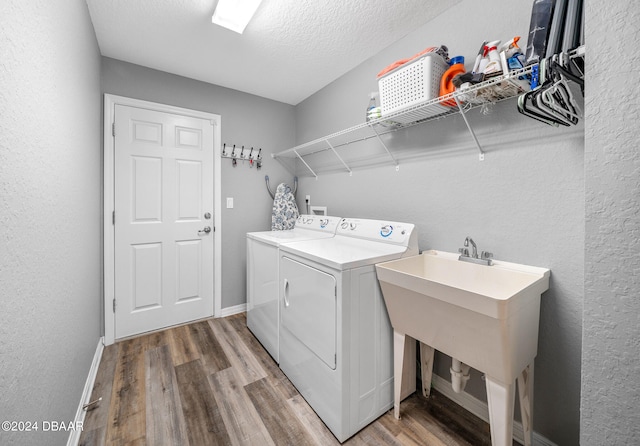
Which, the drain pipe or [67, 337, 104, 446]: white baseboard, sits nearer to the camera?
[67, 337, 104, 446]: white baseboard

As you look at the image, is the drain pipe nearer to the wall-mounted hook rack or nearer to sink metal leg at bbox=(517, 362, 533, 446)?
sink metal leg at bbox=(517, 362, 533, 446)

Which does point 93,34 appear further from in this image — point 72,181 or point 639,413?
point 639,413

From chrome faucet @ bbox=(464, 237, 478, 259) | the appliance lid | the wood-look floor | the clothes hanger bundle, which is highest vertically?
the clothes hanger bundle

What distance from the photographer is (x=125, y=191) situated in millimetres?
2365

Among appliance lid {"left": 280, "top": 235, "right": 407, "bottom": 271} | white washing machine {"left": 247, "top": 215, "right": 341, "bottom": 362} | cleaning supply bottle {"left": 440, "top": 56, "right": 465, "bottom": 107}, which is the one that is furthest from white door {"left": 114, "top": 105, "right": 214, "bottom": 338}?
cleaning supply bottle {"left": 440, "top": 56, "right": 465, "bottom": 107}

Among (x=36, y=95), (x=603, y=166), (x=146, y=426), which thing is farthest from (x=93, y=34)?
(x=603, y=166)

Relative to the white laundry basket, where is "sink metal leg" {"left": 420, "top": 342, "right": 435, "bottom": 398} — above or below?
below

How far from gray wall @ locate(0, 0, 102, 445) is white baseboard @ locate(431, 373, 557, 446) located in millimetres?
1957

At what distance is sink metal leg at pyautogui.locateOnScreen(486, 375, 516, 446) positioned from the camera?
110cm

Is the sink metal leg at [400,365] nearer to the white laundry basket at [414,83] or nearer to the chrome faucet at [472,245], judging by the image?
the chrome faucet at [472,245]

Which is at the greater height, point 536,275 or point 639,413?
point 536,275

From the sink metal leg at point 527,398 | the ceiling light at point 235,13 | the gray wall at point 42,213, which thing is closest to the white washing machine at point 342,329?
the sink metal leg at point 527,398

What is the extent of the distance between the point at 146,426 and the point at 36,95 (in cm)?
163

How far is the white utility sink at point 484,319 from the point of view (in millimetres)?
1054
